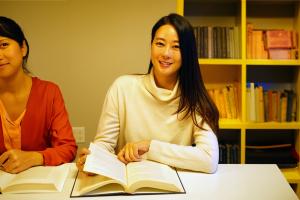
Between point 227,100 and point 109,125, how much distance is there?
1179 mm

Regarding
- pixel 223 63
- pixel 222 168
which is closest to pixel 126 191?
pixel 222 168

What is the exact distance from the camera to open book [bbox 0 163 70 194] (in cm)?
110

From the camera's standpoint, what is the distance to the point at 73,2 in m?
2.49

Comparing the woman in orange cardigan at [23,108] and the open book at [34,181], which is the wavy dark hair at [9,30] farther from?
the open book at [34,181]

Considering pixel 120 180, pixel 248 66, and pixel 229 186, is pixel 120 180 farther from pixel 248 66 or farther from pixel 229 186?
pixel 248 66

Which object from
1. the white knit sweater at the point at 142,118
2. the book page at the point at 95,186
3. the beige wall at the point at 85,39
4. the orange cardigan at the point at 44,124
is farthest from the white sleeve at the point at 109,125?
the beige wall at the point at 85,39

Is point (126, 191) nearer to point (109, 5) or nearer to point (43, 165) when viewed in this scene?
point (43, 165)

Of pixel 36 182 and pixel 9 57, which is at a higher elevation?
pixel 9 57

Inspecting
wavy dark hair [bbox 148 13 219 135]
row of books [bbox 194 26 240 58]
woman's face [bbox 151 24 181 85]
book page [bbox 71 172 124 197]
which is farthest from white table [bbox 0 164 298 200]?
row of books [bbox 194 26 240 58]

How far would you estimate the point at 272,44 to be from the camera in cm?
241

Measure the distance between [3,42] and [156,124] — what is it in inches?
29.2

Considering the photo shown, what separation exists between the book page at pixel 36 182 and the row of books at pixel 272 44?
1662mm

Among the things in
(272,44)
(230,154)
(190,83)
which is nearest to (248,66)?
(272,44)

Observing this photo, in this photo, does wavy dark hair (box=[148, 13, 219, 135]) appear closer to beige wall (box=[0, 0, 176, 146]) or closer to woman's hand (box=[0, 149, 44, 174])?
woman's hand (box=[0, 149, 44, 174])
